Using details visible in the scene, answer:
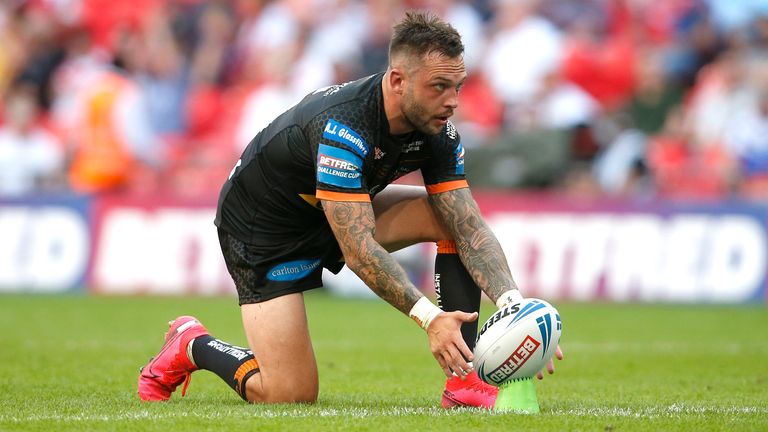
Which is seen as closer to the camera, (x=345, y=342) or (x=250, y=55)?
(x=345, y=342)

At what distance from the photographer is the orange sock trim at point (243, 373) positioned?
6844 millimetres

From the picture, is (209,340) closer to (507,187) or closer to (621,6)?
(507,187)

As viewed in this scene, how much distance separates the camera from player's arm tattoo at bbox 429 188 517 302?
656 cm

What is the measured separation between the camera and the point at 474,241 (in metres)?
6.70

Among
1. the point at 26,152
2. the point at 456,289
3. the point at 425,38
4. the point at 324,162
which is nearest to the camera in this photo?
the point at 425,38

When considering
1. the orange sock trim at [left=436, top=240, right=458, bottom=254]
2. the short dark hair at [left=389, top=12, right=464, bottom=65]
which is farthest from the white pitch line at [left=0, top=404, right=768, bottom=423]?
the short dark hair at [left=389, top=12, right=464, bottom=65]

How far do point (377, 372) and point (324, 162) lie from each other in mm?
2981

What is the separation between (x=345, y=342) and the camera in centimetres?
1093

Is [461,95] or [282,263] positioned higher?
[461,95]

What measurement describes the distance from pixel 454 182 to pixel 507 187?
896 cm

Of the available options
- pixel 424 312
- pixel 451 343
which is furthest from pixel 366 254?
pixel 451 343

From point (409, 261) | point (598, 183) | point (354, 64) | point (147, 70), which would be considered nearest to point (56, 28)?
point (147, 70)

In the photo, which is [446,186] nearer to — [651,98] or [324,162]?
[324,162]

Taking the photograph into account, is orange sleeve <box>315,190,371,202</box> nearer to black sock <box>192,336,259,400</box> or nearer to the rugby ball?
the rugby ball
